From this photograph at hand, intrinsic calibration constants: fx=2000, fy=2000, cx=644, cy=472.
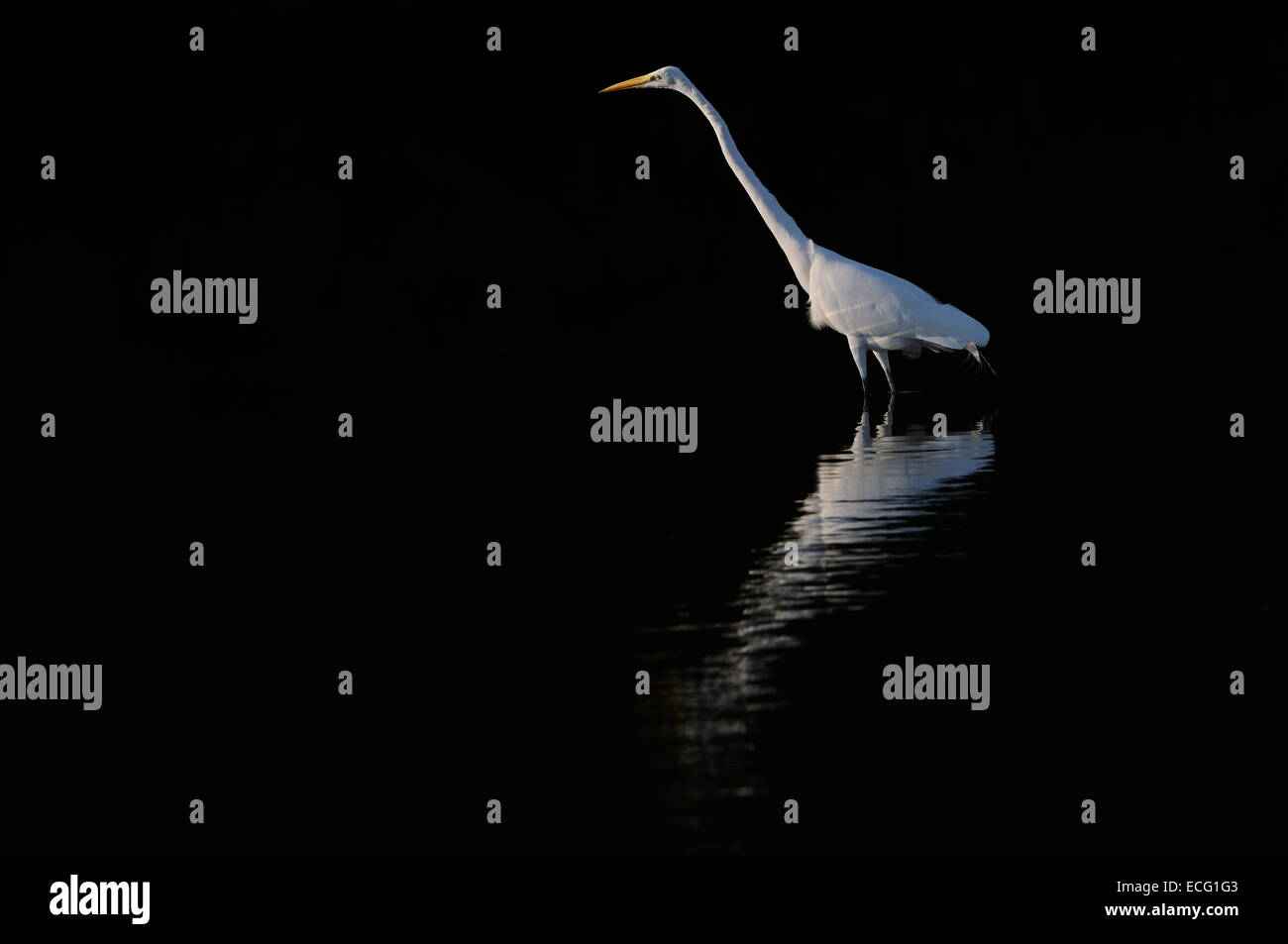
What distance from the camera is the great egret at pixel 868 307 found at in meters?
15.4

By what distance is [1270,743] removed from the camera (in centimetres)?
658

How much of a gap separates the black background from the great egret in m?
0.74

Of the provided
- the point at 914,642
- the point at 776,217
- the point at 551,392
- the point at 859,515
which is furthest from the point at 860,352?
the point at 914,642

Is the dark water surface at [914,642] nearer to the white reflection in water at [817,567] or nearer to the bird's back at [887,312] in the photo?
the white reflection in water at [817,567]

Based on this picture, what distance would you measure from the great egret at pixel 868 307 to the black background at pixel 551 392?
736mm

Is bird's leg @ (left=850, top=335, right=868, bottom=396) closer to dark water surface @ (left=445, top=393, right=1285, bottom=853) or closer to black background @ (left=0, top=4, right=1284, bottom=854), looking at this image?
black background @ (left=0, top=4, right=1284, bottom=854)

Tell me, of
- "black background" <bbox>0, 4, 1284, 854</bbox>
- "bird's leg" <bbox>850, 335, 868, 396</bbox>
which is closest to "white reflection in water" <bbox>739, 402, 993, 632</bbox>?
"black background" <bbox>0, 4, 1284, 854</bbox>

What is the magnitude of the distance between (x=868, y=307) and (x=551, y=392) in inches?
132

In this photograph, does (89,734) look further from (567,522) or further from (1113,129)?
(1113,129)

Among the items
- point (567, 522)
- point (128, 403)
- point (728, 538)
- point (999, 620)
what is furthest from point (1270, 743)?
point (128, 403)

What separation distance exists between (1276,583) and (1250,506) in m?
1.95

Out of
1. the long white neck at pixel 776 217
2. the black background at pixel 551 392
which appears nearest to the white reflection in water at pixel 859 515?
the black background at pixel 551 392

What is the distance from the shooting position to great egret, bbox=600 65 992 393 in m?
15.4

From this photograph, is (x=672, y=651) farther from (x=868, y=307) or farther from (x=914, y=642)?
(x=868, y=307)
